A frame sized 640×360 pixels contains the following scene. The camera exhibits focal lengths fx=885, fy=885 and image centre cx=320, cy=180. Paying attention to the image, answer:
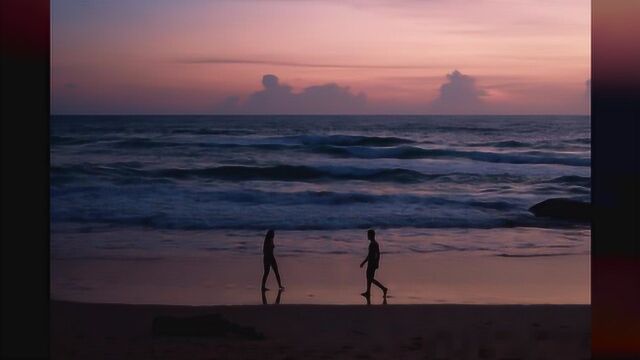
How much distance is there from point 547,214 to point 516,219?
3.28 ft

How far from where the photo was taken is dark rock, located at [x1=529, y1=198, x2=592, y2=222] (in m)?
21.5

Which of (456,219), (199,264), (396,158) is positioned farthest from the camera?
(396,158)

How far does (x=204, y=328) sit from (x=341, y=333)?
1408mm

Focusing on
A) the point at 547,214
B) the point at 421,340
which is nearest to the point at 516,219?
the point at 547,214

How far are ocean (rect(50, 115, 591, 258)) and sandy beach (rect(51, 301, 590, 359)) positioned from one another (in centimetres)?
525

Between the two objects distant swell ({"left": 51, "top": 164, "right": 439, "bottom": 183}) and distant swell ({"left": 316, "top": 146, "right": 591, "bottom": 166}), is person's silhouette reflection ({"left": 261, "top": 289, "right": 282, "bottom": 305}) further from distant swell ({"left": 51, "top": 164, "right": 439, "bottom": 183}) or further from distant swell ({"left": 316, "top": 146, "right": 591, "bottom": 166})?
distant swell ({"left": 316, "top": 146, "right": 591, "bottom": 166})

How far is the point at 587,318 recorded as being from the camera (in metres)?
9.25

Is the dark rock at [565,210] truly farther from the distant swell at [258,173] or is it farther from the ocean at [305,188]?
the distant swell at [258,173]

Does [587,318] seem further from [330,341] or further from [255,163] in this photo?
[255,163]

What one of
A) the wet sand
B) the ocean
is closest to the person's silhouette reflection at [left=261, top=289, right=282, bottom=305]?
the wet sand

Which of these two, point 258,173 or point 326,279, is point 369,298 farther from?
point 258,173

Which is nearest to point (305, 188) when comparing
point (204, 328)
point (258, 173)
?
point (258, 173)

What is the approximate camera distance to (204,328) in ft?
26.0

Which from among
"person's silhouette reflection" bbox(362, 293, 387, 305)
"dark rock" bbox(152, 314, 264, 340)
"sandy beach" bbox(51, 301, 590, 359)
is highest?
"dark rock" bbox(152, 314, 264, 340)
